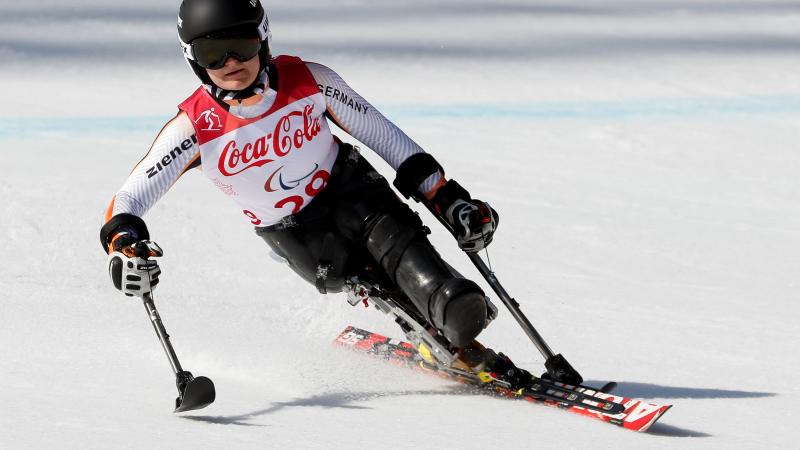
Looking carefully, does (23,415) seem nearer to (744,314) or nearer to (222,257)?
(222,257)

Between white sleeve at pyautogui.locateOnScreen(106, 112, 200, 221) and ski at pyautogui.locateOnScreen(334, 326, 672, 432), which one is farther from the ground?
white sleeve at pyautogui.locateOnScreen(106, 112, 200, 221)

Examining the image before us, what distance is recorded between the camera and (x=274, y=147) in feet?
15.0

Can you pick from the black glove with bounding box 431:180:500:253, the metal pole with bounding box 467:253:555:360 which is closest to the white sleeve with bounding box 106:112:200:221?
the black glove with bounding box 431:180:500:253

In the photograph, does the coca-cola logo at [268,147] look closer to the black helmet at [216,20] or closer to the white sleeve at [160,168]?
the white sleeve at [160,168]

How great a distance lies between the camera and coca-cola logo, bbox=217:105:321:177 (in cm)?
455

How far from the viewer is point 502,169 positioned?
9234 mm

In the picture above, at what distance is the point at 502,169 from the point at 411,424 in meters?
5.28

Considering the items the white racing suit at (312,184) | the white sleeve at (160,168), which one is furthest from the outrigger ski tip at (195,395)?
the white sleeve at (160,168)

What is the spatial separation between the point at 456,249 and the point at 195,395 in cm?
341

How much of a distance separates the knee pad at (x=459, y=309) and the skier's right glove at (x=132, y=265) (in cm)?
99

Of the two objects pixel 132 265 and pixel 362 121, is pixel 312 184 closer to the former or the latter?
pixel 362 121

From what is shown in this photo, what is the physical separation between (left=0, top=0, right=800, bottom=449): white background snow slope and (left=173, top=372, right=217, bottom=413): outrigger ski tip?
0.07m

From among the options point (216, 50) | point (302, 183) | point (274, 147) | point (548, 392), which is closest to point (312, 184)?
point (302, 183)

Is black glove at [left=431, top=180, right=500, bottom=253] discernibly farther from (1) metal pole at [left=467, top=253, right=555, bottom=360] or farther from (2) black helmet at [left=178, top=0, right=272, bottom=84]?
(2) black helmet at [left=178, top=0, right=272, bottom=84]
